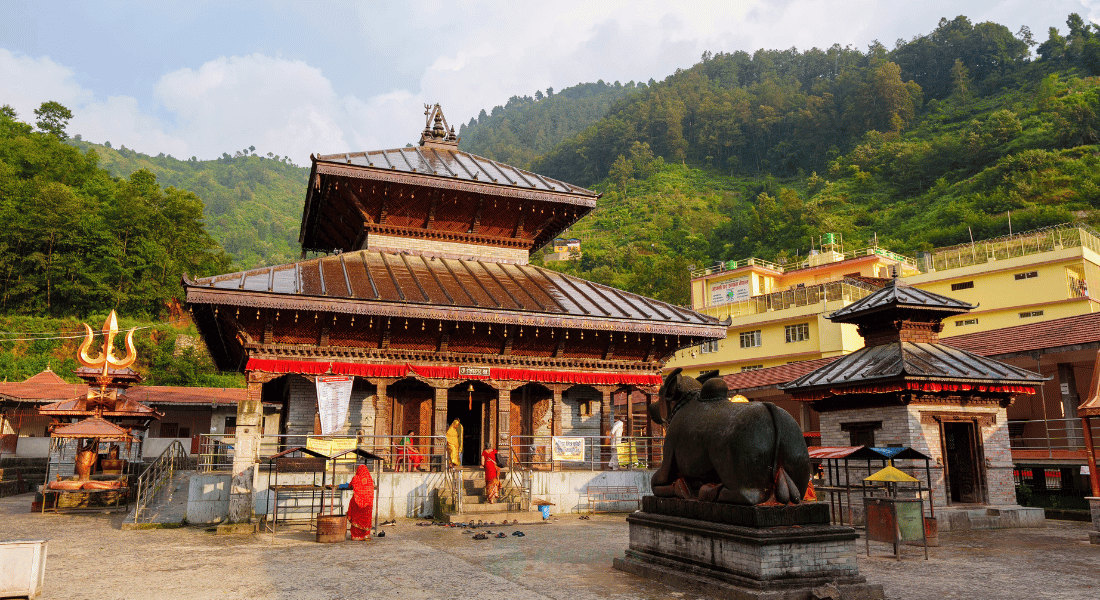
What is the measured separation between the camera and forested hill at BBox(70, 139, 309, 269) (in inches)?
5037

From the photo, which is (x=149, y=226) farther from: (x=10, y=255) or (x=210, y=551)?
(x=210, y=551)

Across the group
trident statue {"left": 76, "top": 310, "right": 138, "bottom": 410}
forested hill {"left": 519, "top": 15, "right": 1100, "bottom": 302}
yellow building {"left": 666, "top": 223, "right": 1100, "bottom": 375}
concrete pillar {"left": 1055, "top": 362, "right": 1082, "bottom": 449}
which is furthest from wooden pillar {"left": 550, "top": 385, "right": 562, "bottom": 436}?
forested hill {"left": 519, "top": 15, "right": 1100, "bottom": 302}

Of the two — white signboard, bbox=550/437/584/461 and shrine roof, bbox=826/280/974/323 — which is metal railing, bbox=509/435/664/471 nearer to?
white signboard, bbox=550/437/584/461

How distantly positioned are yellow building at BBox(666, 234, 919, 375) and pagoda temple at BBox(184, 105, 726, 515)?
25.3 metres

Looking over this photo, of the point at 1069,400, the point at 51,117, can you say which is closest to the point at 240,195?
the point at 51,117

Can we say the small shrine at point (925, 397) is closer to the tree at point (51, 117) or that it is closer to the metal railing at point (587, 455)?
the metal railing at point (587, 455)

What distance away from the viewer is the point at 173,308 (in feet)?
207

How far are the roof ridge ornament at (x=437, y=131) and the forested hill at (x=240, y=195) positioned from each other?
82822 mm

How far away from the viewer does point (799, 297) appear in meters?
51.0

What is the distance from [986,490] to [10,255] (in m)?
67.6

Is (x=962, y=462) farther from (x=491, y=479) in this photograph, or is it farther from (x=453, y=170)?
(x=453, y=170)

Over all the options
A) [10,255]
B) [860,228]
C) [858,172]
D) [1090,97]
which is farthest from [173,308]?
[1090,97]

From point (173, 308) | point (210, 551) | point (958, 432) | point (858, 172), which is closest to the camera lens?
point (210, 551)

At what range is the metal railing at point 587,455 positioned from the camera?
2116 cm
